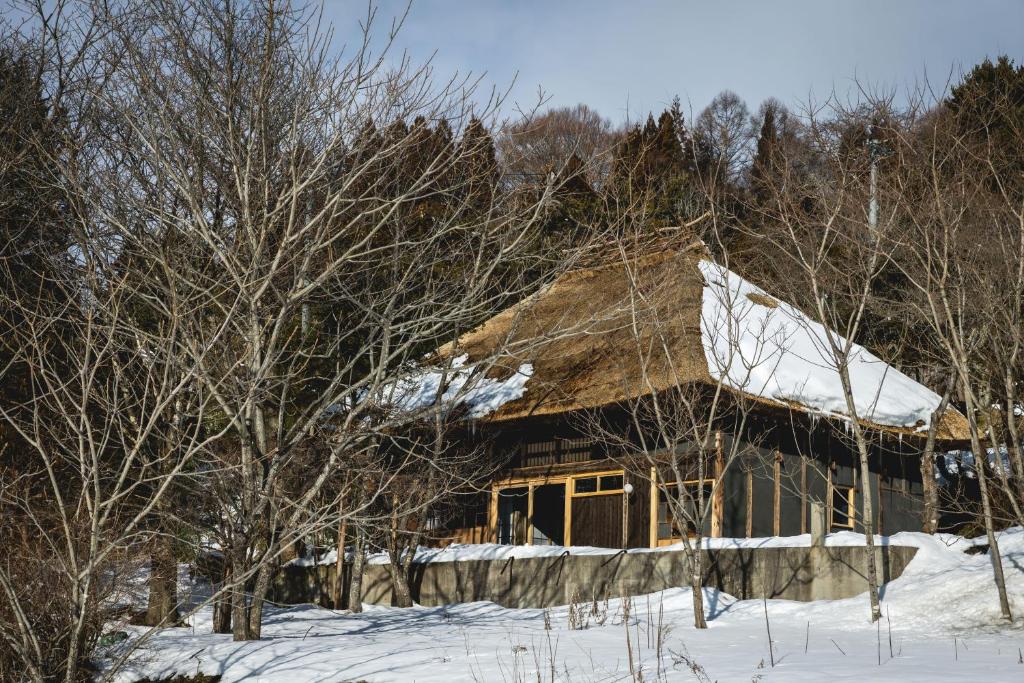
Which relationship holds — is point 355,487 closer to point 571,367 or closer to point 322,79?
point 571,367

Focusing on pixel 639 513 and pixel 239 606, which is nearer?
pixel 239 606

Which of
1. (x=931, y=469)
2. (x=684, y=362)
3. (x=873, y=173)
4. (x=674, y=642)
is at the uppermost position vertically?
(x=873, y=173)

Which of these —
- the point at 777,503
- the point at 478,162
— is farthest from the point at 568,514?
the point at 478,162

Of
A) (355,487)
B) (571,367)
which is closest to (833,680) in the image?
(355,487)

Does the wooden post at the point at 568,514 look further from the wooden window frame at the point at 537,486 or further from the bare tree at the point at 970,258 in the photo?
the bare tree at the point at 970,258

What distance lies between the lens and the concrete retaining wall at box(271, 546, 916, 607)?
50.4 ft

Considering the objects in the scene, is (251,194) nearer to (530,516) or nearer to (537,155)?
(537,155)

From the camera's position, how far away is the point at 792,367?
19531 mm

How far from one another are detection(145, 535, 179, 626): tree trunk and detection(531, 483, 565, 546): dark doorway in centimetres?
999

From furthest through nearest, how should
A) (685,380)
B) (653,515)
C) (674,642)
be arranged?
(653,515), (685,380), (674,642)

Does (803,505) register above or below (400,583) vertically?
above

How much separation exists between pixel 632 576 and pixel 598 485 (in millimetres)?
3566

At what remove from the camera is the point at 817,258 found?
48.8 feet

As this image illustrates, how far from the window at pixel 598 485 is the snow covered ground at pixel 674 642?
4187 mm
